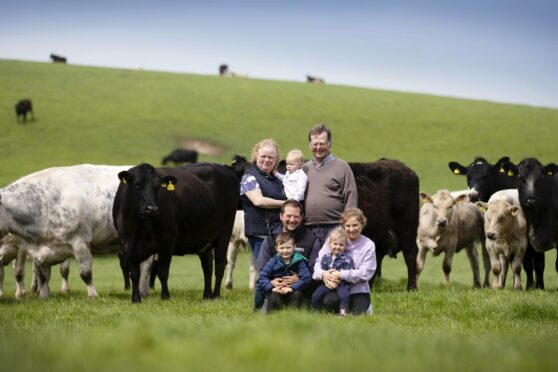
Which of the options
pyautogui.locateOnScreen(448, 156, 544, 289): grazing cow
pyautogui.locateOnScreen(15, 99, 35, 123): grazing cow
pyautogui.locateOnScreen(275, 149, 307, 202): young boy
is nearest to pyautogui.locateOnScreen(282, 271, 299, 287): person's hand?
pyautogui.locateOnScreen(275, 149, 307, 202): young boy

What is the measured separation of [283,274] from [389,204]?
17.8 feet

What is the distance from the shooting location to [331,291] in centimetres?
932

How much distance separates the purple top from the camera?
29.9 ft

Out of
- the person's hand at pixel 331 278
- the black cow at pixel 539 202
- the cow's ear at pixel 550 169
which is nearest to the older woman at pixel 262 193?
the person's hand at pixel 331 278

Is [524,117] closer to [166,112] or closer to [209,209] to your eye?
[166,112]

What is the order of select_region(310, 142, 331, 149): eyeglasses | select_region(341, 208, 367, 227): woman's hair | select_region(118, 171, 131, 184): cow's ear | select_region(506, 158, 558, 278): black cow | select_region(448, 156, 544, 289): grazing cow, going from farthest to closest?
select_region(448, 156, 544, 289): grazing cow
select_region(506, 158, 558, 278): black cow
select_region(118, 171, 131, 184): cow's ear
select_region(310, 142, 331, 149): eyeglasses
select_region(341, 208, 367, 227): woman's hair

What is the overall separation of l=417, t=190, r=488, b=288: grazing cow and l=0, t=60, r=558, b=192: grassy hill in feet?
83.6

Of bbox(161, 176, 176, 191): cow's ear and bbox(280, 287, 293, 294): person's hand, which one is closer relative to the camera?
bbox(280, 287, 293, 294): person's hand

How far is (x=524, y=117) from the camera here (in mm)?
63781

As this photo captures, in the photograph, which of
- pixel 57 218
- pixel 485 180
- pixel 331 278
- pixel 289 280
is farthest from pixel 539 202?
pixel 57 218

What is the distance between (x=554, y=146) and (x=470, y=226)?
37.3 m

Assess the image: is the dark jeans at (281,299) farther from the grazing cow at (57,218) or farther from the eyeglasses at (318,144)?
the grazing cow at (57,218)

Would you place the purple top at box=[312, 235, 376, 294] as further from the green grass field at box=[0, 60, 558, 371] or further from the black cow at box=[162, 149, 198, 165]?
the black cow at box=[162, 149, 198, 165]

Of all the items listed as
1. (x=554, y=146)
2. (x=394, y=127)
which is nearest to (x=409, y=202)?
(x=554, y=146)
